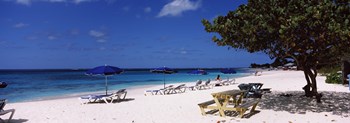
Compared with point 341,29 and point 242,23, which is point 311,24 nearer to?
point 341,29

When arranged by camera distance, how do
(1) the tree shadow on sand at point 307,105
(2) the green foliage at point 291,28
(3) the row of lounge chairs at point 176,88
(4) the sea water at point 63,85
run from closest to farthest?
(2) the green foliage at point 291,28
(1) the tree shadow on sand at point 307,105
(3) the row of lounge chairs at point 176,88
(4) the sea water at point 63,85

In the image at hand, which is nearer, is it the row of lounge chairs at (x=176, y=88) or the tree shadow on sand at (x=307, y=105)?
the tree shadow on sand at (x=307, y=105)

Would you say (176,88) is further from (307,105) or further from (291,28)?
(291,28)

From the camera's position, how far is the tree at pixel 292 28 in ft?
29.1

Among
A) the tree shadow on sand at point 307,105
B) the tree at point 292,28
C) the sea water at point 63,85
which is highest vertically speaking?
the tree at point 292,28

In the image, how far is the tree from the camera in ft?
29.1

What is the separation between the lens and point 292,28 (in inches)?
356

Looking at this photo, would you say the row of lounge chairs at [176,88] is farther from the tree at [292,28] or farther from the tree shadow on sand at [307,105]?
the tree at [292,28]

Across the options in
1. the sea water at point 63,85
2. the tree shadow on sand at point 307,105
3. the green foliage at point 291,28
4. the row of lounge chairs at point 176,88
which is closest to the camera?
the green foliage at point 291,28

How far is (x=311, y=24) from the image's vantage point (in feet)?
29.6

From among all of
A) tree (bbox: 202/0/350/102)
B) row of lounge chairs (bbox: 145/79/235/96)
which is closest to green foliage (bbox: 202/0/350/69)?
tree (bbox: 202/0/350/102)

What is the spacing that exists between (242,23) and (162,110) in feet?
14.8

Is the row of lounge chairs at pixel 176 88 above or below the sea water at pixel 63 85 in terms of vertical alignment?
above

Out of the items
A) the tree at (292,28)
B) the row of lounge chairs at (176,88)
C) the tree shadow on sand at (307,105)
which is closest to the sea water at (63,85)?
the row of lounge chairs at (176,88)
